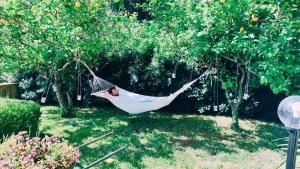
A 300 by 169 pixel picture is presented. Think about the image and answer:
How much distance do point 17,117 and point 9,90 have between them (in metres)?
3.76

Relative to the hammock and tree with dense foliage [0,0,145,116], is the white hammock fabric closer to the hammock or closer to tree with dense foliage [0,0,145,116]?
the hammock

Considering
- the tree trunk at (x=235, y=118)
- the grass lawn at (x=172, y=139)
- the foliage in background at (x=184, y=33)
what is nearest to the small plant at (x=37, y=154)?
the grass lawn at (x=172, y=139)

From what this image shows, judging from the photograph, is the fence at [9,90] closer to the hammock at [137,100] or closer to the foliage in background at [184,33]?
the foliage in background at [184,33]

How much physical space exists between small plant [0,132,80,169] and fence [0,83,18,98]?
17.6ft

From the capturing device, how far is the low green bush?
4.19 m

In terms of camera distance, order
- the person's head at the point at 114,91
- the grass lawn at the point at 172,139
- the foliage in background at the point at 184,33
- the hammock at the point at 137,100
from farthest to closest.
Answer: the person's head at the point at 114,91 < the hammock at the point at 137,100 < the foliage in background at the point at 184,33 < the grass lawn at the point at 172,139

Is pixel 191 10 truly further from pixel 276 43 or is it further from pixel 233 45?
pixel 276 43

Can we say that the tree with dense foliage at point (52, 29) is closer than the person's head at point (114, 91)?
Yes

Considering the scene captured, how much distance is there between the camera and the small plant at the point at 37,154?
229 cm

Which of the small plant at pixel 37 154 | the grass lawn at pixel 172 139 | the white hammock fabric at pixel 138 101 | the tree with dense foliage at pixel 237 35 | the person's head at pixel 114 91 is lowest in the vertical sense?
the grass lawn at pixel 172 139

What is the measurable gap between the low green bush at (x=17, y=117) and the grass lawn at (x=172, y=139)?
671 mm

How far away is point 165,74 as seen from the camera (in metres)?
7.10

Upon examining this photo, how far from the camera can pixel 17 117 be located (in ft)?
14.1

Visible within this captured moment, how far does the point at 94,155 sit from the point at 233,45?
244cm
